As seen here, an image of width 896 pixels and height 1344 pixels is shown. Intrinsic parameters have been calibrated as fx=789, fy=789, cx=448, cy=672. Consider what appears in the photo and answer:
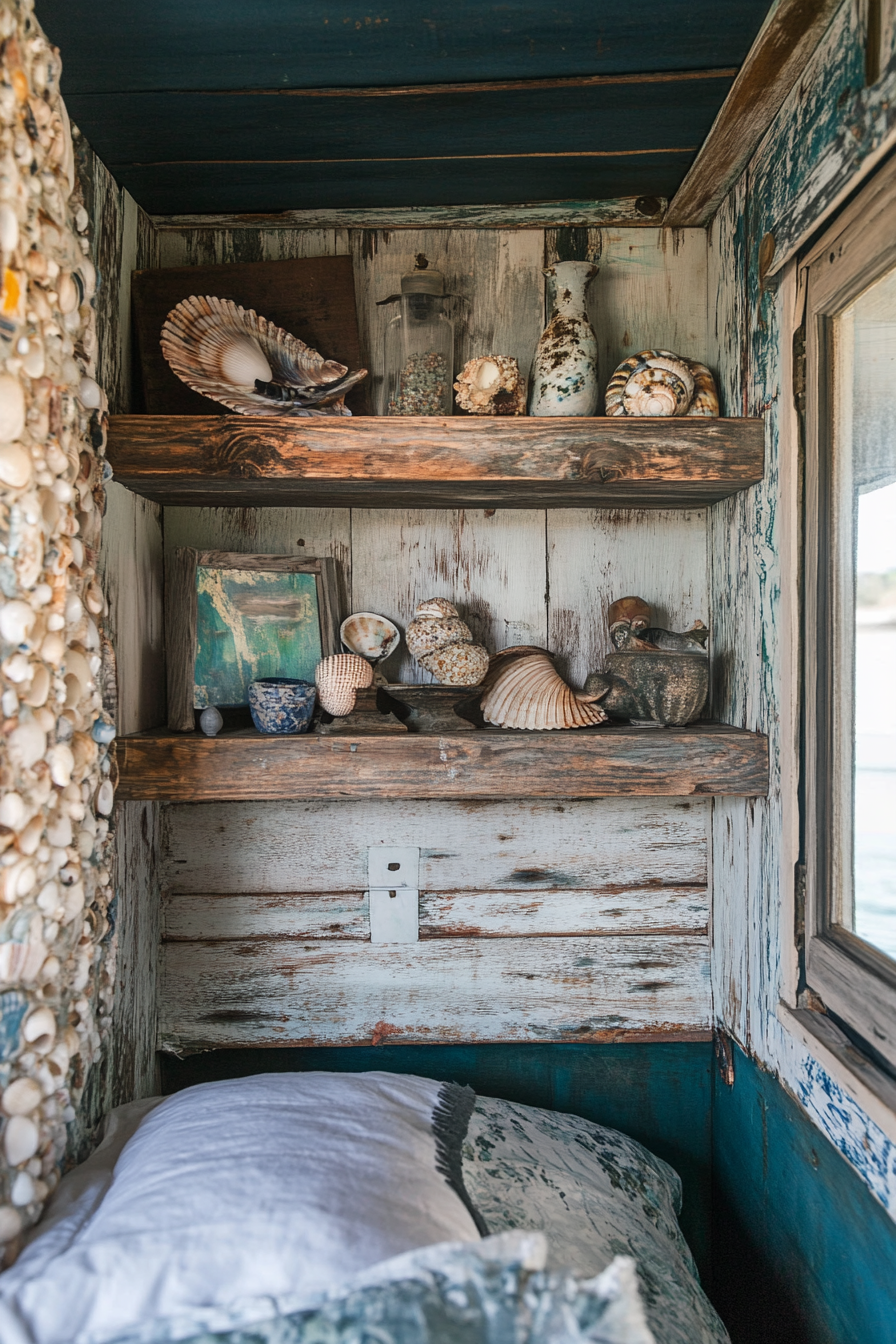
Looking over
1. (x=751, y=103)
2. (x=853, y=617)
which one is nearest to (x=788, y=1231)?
(x=853, y=617)

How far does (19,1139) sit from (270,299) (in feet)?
4.21

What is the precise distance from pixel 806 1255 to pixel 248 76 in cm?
179

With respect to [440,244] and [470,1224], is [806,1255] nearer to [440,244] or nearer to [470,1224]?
[470,1224]

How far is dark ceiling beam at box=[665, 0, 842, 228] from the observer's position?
0.96 m

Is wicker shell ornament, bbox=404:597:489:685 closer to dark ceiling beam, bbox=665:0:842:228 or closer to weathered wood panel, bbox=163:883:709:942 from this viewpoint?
weathered wood panel, bbox=163:883:709:942

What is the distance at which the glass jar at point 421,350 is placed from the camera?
1.32m

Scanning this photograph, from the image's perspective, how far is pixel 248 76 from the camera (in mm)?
1063

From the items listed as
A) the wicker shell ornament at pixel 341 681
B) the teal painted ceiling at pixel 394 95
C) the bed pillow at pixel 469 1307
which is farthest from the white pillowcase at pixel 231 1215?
the teal painted ceiling at pixel 394 95

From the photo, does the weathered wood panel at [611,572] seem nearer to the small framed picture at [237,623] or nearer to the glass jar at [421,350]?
the glass jar at [421,350]

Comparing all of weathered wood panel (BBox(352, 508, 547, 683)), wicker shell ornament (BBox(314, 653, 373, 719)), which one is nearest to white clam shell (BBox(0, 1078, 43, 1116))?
wicker shell ornament (BBox(314, 653, 373, 719))

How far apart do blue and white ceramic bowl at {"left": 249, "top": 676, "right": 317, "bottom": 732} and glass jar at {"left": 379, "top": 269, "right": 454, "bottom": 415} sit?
495 millimetres

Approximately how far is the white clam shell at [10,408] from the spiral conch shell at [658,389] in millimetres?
857

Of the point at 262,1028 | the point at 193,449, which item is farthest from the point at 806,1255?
the point at 193,449

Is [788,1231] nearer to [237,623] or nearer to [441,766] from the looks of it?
[441,766]
